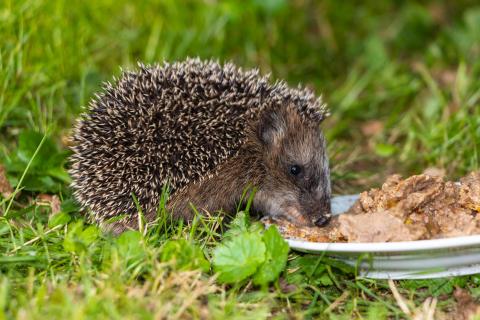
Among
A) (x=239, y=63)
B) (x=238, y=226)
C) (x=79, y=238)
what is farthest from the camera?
(x=239, y=63)

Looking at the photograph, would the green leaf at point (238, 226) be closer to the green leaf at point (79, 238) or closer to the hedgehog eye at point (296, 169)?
the hedgehog eye at point (296, 169)

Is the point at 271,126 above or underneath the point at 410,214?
above

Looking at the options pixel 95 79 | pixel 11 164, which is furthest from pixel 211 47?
pixel 11 164

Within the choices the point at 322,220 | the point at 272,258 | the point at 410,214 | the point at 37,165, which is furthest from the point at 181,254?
the point at 37,165

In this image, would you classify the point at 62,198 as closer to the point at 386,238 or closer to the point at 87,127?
the point at 87,127

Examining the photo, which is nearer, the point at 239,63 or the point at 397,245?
the point at 397,245

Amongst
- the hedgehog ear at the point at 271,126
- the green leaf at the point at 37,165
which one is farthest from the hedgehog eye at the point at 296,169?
the green leaf at the point at 37,165

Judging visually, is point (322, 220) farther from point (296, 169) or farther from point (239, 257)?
point (239, 257)
